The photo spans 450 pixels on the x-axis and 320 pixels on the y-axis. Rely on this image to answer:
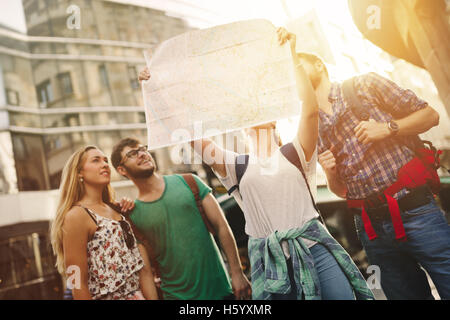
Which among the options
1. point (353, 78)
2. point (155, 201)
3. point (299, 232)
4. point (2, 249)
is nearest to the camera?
point (299, 232)

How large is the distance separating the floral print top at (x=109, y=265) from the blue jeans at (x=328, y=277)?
106 centimetres

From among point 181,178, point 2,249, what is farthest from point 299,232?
point 2,249

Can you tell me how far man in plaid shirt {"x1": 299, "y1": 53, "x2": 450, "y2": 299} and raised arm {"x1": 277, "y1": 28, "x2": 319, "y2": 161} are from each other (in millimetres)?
177

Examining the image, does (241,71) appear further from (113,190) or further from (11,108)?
(11,108)

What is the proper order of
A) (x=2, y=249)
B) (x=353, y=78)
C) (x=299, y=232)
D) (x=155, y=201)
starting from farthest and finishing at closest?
(x=2, y=249) < (x=155, y=201) < (x=353, y=78) < (x=299, y=232)

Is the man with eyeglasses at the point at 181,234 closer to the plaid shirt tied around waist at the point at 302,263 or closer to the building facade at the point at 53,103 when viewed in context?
the building facade at the point at 53,103

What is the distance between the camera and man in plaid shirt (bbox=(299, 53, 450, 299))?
6.44 ft

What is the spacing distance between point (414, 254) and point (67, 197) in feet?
7.49

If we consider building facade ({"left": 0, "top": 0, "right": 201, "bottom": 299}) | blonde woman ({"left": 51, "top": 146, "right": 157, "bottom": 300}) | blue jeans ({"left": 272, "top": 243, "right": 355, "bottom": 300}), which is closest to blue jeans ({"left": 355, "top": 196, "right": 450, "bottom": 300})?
blue jeans ({"left": 272, "top": 243, "right": 355, "bottom": 300})

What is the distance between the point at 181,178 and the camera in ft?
7.89

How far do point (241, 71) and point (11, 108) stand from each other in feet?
6.05

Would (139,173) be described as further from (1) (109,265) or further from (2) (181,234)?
(1) (109,265)

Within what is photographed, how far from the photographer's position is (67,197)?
2.33 meters

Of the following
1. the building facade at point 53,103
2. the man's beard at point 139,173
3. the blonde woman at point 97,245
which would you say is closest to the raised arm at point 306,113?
the building facade at point 53,103
